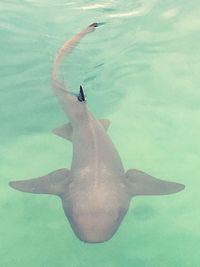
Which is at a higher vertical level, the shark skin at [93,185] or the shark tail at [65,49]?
the shark tail at [65,49]

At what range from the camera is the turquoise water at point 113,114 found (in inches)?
181

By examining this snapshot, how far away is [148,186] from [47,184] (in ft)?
3.08

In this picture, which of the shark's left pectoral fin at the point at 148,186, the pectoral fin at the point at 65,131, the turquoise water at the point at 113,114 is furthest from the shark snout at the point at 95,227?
the pectoral fin at the point at 65,131

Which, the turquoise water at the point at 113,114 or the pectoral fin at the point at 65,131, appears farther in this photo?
the pectoral fin at the point at 65,131

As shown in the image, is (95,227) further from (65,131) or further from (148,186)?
(65,131)

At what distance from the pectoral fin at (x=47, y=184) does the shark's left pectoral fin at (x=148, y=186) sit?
0.61m

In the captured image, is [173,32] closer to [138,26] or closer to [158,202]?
[138,26]

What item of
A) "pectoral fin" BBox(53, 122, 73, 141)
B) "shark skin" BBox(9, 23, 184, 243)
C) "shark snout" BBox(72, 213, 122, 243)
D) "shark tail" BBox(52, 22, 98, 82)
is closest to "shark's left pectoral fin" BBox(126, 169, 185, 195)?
"shark skin" BBox(9, 23, 184, 243)

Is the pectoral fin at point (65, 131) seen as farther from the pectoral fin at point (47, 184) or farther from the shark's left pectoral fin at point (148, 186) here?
the shark's left pectoral fin at point (148, 186)

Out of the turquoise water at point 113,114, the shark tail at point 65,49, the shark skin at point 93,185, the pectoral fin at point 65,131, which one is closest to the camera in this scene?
the shark skin at point 93,185

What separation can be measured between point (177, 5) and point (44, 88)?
11.6 feet

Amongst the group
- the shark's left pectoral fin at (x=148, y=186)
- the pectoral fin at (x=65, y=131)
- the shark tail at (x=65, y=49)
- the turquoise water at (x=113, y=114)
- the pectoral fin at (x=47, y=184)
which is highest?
the shark tail at (x=65, y=49)

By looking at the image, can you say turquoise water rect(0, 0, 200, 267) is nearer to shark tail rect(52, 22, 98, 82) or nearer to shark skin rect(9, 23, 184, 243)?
shark skin rect(9, 23, 184, 243)

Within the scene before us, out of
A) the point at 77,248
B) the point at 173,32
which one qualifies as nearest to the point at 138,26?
the point at 173,32
